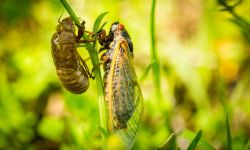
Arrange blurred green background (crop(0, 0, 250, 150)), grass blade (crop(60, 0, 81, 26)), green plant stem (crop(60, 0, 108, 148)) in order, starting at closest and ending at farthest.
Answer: grass blade (crop(60, 0, 81, 26)) → green plant stem (crop(60, 0, 108, 148)) → blurred green background (crop(0, 0, 250, 150))

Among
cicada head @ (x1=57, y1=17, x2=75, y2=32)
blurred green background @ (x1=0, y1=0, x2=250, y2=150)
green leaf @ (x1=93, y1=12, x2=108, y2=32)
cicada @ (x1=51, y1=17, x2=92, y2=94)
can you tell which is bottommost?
blurred green background @ (x1=0, y1=0, x2=250, y2=150)

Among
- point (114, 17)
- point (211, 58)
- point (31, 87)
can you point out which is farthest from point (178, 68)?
point (31, 87)

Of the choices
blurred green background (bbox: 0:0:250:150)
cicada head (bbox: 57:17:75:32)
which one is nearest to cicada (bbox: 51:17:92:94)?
cicada head (bbox: 57:17:75:32)

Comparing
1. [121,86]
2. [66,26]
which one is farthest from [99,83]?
[66,26]

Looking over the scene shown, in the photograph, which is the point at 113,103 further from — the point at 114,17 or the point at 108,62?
the point at 114,17

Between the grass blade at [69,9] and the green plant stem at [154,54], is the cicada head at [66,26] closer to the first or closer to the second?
the grass blade at [69,9]

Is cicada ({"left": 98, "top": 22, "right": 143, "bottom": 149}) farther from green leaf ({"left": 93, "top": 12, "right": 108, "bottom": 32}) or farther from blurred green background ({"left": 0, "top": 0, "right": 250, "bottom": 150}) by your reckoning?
blurred green background ({"left": 0, "top": 0, "right": 250, "bottom": 150})

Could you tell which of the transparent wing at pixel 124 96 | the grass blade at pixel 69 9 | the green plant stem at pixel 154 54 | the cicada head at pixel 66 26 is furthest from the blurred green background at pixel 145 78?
the grass blade at pixel 69 9
